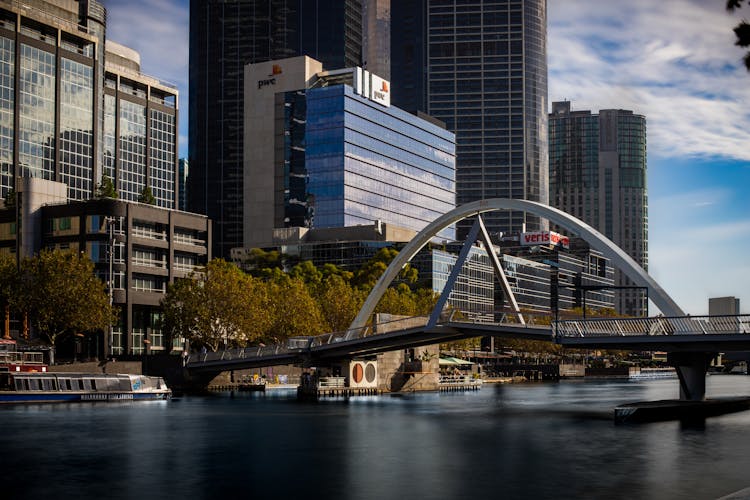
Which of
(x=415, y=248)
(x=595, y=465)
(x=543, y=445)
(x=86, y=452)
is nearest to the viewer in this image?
(x=595, y=465)

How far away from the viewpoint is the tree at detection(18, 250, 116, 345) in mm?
117688

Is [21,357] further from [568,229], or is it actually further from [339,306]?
[568,229]

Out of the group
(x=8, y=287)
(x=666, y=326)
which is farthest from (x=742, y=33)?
(x=8, y=287)

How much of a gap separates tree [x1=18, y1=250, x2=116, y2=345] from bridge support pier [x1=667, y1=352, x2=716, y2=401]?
65.6 meters

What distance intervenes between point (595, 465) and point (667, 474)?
4415 mm

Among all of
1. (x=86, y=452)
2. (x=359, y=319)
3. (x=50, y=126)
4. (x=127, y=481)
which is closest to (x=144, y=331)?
(x=359, y=319)

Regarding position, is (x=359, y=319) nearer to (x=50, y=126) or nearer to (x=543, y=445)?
(x=543, y=445)

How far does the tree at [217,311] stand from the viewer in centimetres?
13000

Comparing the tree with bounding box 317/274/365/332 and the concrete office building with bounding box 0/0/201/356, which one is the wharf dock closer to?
the tree with bounding box 317/274/365/332

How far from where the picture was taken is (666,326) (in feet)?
248

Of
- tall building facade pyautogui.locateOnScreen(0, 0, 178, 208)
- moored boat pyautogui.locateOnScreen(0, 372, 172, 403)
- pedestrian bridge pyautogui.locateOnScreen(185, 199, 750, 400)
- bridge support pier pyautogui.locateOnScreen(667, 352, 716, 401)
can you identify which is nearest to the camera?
pedestrian bridge pyautogui.locateOnScreen(185, 199, 750, 400)

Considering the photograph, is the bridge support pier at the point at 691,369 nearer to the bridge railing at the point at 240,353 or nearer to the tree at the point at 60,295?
the bridge railing at the point at 240,353

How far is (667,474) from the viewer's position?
50844 mm

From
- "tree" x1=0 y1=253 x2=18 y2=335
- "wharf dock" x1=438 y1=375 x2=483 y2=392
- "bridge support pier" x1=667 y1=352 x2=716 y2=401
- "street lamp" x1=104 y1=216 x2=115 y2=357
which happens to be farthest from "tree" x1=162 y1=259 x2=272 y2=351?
"bridge support pier" x1=667 y1=352 x2=716 y2=401
